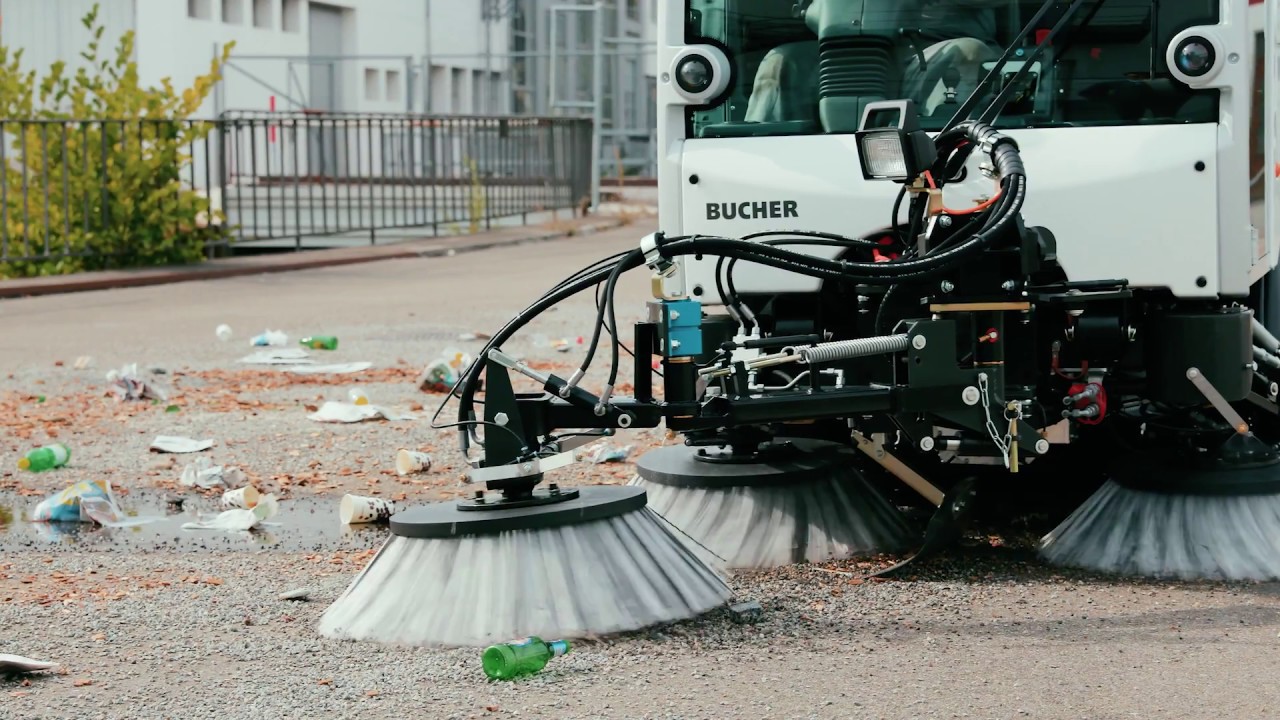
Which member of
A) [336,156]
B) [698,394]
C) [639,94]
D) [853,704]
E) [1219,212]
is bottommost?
[853,704]

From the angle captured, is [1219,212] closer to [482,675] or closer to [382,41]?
[482,675]

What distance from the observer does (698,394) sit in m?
Answer: 4.67

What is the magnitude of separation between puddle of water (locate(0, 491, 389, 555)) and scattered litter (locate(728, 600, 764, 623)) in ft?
5.53

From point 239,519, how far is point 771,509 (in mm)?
2055

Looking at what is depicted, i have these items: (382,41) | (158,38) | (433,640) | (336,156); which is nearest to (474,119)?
(336,156)

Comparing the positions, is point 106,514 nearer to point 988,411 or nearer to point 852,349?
point 852,349

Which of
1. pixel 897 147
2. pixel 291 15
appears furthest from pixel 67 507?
pixel 291 15

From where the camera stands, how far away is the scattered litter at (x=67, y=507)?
249 inches

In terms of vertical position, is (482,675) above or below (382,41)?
below

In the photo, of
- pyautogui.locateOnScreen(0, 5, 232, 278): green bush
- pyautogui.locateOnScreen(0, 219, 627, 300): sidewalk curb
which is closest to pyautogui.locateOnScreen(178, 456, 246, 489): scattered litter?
pyautogui.locateOnScreen(0, 219, 627, 300): sidewalk curb

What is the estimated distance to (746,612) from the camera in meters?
4.55

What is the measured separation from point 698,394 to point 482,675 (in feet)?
3.31

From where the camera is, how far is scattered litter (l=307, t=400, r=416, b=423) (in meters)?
8.43

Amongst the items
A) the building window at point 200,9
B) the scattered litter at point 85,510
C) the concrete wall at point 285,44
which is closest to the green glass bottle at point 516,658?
the scattered litter at point 85,510
